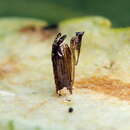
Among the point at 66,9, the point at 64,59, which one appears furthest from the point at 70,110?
the point at 66,9

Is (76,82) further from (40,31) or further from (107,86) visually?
(40,31)

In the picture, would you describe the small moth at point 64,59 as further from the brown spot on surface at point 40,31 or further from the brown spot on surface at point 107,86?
the brown spot on surface at point 40,31

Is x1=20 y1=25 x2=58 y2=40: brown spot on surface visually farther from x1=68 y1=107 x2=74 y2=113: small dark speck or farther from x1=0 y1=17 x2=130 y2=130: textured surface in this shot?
x1=68 y1=107 x2=74 y2=113: small dark speck

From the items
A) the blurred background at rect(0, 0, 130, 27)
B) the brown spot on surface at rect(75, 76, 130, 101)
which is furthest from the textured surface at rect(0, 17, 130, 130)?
the blurred background at rect(0, 0, 130, 27)

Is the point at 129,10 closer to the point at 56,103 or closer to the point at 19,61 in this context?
the point at 19,61

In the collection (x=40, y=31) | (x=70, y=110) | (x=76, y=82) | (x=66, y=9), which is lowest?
(x=70, y=110)
